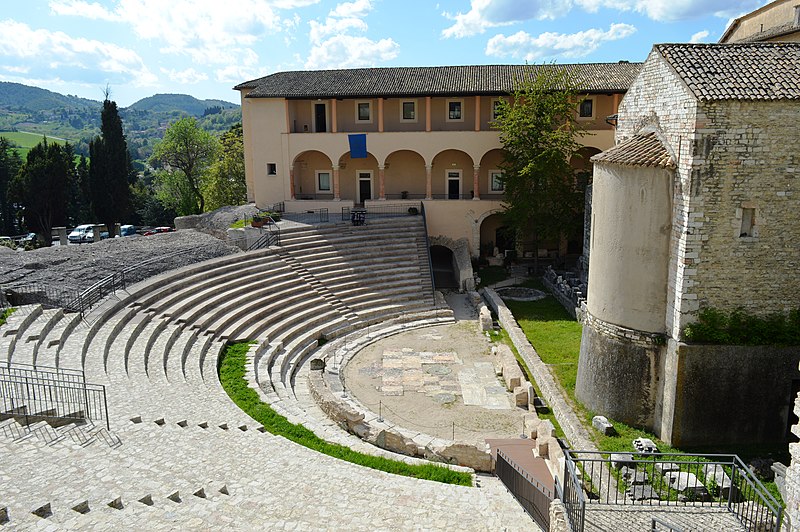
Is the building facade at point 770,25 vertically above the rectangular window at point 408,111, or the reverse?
the building facade at point 770,25

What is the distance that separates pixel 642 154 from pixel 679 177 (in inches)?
51.0

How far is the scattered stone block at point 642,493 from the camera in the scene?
12.9m

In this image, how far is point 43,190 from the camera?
170 feet

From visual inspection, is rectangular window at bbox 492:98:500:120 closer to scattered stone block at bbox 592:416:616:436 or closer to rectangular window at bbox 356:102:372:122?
rectangular window at bbox 356:102:372:122

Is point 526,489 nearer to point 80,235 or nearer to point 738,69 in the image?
point 738,69

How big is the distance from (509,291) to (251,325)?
44.5 ft

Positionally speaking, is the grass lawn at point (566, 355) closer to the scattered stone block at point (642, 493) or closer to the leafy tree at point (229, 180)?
the scattered stone block at point (642, 493)

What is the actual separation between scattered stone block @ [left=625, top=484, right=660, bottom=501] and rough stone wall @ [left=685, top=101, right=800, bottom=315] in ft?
17.4

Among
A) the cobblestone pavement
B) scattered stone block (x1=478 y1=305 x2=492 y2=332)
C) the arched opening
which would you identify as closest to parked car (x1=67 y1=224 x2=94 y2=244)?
the arched opening

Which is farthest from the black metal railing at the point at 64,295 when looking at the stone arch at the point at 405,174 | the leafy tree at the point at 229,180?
the leafy tree at the point at 229,180

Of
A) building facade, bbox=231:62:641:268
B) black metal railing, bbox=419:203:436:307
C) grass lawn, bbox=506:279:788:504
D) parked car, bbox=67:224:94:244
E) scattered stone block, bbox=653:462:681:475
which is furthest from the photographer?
parked car, bbox=67:224:94:244

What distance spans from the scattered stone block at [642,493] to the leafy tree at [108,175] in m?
48.3

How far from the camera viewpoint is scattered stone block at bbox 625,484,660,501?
1287 cm

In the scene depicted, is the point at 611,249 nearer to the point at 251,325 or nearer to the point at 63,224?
the point at 251,325
